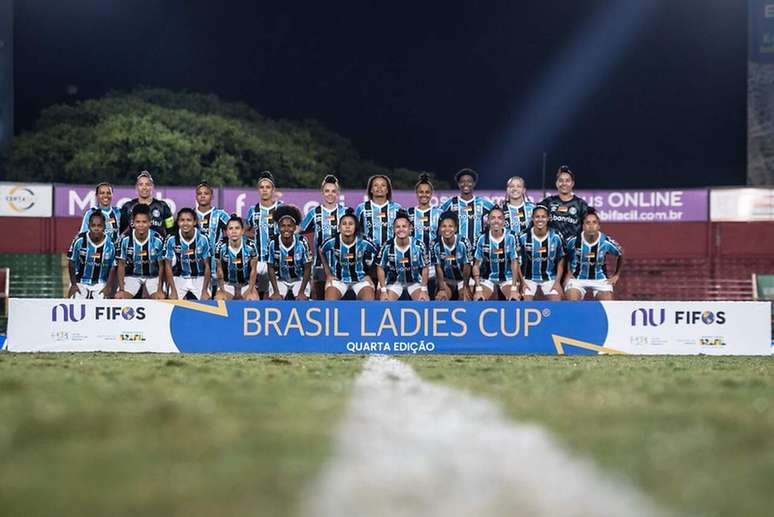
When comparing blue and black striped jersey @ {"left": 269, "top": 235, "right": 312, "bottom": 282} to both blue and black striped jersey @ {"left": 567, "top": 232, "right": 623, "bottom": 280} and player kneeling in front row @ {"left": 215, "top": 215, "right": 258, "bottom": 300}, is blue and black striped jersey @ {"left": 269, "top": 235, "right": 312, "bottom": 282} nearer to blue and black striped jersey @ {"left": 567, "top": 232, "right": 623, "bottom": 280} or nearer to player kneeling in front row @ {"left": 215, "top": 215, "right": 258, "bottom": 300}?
player kneeling in front row @ {"left": 215, "top": 215, "right": 258, "bottom": 300}

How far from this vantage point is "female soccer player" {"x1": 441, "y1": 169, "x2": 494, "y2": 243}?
1559cm

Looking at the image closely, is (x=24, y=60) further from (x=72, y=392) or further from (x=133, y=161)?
(x=72, y=392)

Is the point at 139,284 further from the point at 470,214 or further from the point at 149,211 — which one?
the point at 470,214

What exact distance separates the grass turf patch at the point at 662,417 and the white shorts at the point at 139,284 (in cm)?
526

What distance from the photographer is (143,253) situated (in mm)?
15289

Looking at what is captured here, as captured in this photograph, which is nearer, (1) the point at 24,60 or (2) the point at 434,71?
(1) the point at 24,60

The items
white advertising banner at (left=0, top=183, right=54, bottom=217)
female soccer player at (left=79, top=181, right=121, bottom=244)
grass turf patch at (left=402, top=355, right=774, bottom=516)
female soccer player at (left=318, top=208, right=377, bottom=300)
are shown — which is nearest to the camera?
grass turf patch at (left=402, top=355, right=774, bottom=516)

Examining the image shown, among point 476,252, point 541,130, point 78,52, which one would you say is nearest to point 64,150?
point 78,52

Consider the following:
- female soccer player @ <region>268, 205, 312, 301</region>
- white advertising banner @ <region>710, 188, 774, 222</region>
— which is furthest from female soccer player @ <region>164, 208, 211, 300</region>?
white advertising banner @ <region>710, 188, 774, 222</region>

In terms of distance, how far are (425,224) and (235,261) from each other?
104 inches

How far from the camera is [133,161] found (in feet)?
119

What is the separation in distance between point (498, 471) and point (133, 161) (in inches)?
1309

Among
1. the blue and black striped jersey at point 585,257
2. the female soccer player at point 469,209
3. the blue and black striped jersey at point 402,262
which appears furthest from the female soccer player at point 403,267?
the blue and black striped jersey at point 585,257

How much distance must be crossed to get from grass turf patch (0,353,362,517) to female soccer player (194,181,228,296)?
259 inches
